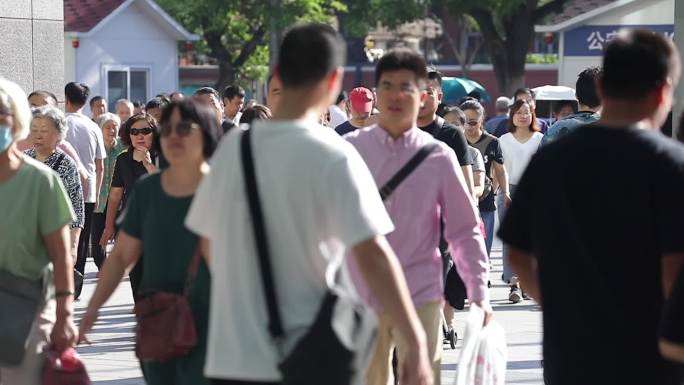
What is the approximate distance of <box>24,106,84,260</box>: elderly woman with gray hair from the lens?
31.3ft

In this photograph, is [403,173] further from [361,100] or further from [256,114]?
[361,100]

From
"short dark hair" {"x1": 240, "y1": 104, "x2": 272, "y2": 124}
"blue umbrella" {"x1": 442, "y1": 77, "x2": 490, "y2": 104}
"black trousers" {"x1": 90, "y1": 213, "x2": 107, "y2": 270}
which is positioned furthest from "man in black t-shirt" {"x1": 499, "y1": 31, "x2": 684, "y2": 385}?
"blue umbrella" {"x1": 442, "y1": 77, "x2": 490, "y2": 104}

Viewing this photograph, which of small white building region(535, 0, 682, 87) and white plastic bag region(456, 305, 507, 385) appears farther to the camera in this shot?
small white building region(535, 0, 682, 87)

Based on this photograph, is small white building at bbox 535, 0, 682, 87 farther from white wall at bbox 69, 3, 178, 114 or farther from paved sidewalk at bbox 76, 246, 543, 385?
paved sidewalk at bbox 76, 246, 543, 385

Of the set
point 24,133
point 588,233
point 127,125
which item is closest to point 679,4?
point 127,125

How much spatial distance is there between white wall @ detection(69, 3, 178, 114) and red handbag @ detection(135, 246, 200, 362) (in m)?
34.8

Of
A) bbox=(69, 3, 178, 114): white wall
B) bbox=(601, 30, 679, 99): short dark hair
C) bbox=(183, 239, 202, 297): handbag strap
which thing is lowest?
bbox=(69, 3, 178, 114): white wall

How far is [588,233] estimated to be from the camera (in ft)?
14.4

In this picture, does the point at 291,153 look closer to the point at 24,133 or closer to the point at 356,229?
the point at 356,229

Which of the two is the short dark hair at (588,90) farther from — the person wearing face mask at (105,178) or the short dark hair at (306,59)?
the short dark hair at (306,59)

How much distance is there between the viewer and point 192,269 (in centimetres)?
573

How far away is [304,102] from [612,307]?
3.37 ft

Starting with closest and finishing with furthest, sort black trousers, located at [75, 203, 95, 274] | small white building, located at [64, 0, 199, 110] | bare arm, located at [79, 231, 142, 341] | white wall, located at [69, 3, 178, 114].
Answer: bare arm, located at [79, 231, 142, 341] → black trousers, located at [75, 203, 95, 274] → small white building, located at [64, 0, 199, 110] → white wall, located at [69, 3, 178, 114]

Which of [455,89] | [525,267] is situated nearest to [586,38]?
[455,89]
